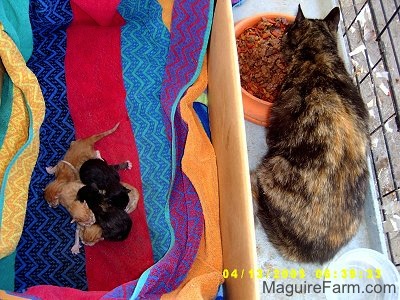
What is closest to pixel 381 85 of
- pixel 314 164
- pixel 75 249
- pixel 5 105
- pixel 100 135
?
pixel 314 164

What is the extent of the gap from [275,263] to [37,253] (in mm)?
966

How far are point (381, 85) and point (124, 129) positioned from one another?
1199mm

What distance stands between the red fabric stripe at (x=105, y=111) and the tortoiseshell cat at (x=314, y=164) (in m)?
0.51

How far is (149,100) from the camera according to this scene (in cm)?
214

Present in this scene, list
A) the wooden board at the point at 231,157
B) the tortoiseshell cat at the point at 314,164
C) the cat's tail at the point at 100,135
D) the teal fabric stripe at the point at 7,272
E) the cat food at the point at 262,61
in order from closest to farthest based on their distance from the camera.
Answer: the wooden board at the point at 231,157
the tortoiseshell cat at the point at 314,164
the teal fabric stripe at the point at 7,272
the cat's tail at the point at 100,135
the cat food at the point at 262,61

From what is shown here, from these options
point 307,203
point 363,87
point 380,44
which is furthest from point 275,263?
point 380,44

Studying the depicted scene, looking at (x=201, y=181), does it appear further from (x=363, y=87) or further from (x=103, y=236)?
(x=363, y=87)

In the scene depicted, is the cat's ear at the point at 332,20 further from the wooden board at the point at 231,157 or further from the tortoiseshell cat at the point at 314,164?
the wooden board at the point at 231,157

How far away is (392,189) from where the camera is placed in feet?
7.20

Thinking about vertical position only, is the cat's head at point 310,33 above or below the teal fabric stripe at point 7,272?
above

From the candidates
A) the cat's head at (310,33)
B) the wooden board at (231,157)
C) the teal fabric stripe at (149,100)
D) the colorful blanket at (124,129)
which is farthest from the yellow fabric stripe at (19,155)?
the cat's head at (310,33)

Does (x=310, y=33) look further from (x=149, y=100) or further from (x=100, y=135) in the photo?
(x=100, y=135)

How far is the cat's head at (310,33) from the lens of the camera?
79.0 inches

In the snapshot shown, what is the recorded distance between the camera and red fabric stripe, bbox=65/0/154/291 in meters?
1.92
